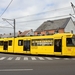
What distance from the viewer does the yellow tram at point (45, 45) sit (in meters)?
28.5

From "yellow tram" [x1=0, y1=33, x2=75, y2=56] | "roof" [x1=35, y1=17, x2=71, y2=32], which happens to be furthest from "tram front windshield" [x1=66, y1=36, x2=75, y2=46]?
"roof" [x1=35, y1=17, x2=71, y2=32]

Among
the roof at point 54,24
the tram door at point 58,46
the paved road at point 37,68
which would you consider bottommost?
the paved road at point 37,68

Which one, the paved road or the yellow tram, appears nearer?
the paved road

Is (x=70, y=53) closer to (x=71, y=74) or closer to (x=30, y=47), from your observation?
(x=30, y=47)

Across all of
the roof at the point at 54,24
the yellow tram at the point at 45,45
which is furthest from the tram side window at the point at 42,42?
the roof at the point at 54,24

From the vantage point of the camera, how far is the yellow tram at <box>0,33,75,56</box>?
93.5 feet

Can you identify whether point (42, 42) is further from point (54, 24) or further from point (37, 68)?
point (54, 24)

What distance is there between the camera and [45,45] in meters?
31.3

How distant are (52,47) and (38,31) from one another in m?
48.8

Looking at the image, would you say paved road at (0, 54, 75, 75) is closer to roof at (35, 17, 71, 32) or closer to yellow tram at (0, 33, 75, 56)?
yellow tram at (0, 33, 75, 56)

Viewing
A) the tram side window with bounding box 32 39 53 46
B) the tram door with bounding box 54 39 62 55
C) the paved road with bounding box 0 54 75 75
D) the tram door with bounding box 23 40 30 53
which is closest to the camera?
the paved road with bounding box 0 54 75 75

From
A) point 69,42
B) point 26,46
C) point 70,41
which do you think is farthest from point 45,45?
point 26,46

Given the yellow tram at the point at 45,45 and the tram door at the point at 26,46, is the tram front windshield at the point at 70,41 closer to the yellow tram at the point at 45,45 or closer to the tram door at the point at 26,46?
the yellow tram at the point at 45,45

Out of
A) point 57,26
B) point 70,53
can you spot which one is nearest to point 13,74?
point 70,53
